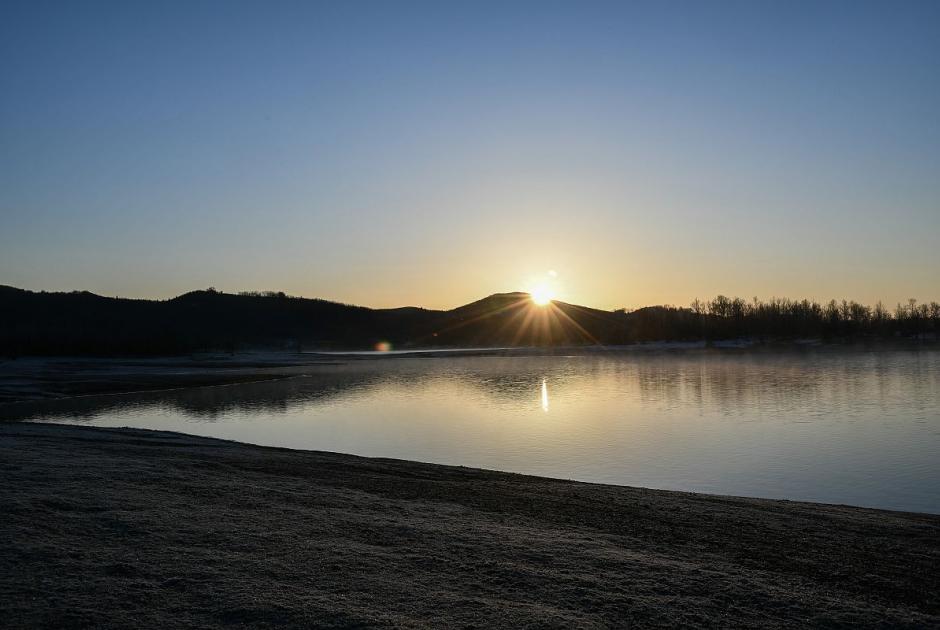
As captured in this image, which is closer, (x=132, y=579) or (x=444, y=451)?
(x=132, y=579)

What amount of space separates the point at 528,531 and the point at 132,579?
5.69 meters

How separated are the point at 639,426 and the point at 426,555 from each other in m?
20.5

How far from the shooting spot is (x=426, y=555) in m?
8.94

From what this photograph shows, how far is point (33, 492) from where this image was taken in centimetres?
1123

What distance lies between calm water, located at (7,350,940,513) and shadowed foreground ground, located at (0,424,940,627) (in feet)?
15.3

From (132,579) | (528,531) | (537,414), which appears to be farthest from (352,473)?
(537,414)

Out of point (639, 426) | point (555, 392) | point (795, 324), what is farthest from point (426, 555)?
point (795, 324)

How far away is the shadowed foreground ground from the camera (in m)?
6.97

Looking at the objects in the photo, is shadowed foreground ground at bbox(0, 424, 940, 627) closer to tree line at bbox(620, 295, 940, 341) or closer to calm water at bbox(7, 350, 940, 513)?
calm water at bbox(7, 350, 940, 513)

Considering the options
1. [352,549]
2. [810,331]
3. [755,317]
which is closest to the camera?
[352,549]

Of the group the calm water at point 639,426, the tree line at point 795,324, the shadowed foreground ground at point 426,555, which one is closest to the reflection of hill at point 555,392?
the calm water at point 639,426

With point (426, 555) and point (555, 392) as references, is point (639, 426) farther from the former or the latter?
point (426, 555)

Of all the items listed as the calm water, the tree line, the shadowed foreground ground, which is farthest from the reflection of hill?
the tree line

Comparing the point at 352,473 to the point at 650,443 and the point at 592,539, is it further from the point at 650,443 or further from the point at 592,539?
the point at 650,443
